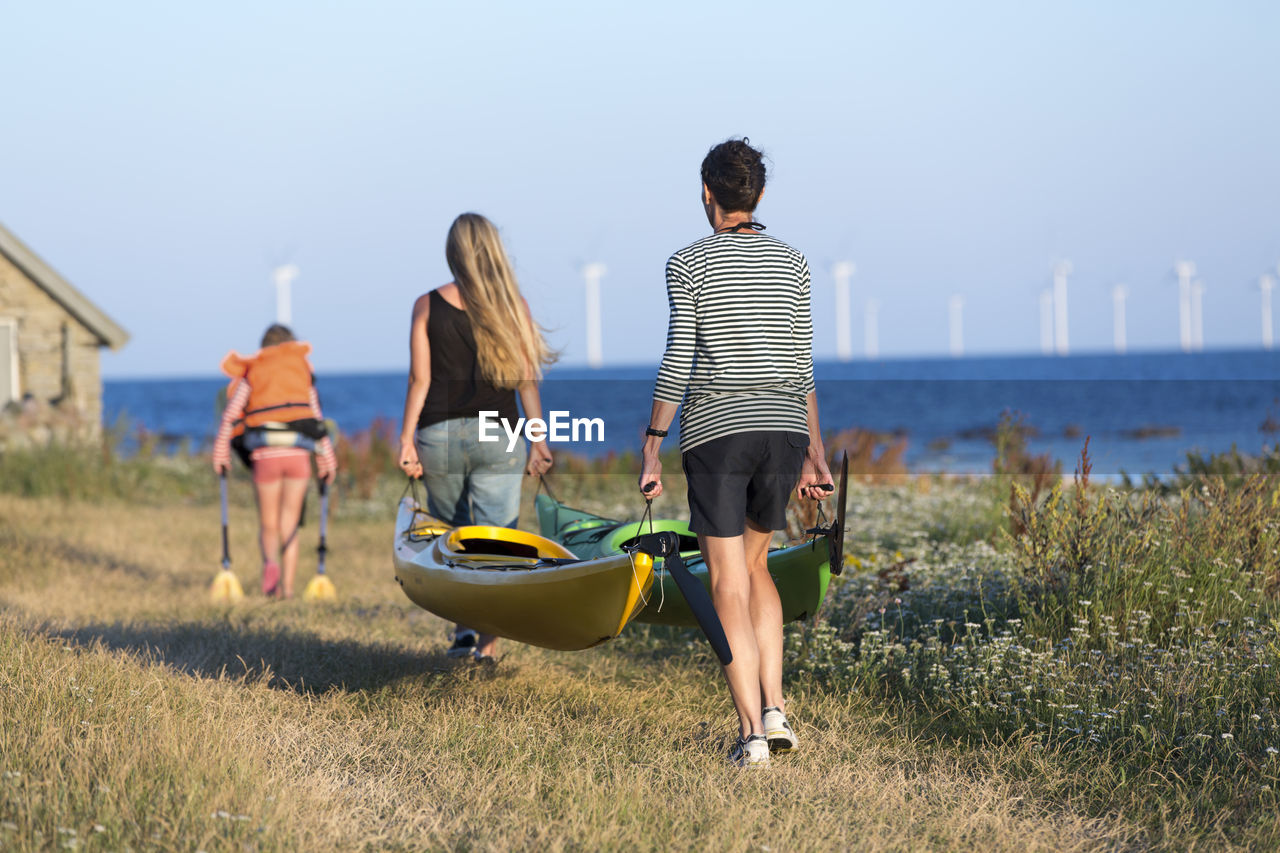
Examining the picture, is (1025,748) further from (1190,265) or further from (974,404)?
(1190,265)

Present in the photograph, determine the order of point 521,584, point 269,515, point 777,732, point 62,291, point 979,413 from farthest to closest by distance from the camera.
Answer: point 979,413 → point 62,291 → point 269,515 → point 521,584 → point 777,732

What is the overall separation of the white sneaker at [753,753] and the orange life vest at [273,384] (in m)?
5.61

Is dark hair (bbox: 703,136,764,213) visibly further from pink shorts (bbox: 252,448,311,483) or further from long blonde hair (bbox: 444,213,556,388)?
pink shorts (bbox: 252,448,311,483)

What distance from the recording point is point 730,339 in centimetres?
412

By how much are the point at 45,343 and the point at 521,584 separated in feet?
56.8

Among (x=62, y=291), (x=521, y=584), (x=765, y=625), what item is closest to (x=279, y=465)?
(x=521, y=584)

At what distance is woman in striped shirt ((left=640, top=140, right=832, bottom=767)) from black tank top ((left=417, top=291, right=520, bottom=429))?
69.8 inches

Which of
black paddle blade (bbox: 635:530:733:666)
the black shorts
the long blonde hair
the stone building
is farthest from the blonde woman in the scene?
the stone building

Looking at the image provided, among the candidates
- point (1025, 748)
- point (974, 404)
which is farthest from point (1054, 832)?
point (974, 404)

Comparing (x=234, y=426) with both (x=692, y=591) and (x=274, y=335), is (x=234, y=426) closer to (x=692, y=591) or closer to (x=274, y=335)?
(x=274, y=335)

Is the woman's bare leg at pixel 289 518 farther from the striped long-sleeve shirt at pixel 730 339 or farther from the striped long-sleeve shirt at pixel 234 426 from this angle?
the striped long-sleeve shirt at pixel 730 339

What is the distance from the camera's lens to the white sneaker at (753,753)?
4234 mm

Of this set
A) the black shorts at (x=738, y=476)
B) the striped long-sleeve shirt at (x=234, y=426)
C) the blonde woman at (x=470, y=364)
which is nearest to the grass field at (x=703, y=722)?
the black shorts at (x=738, y=476)

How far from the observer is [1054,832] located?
373 cm
